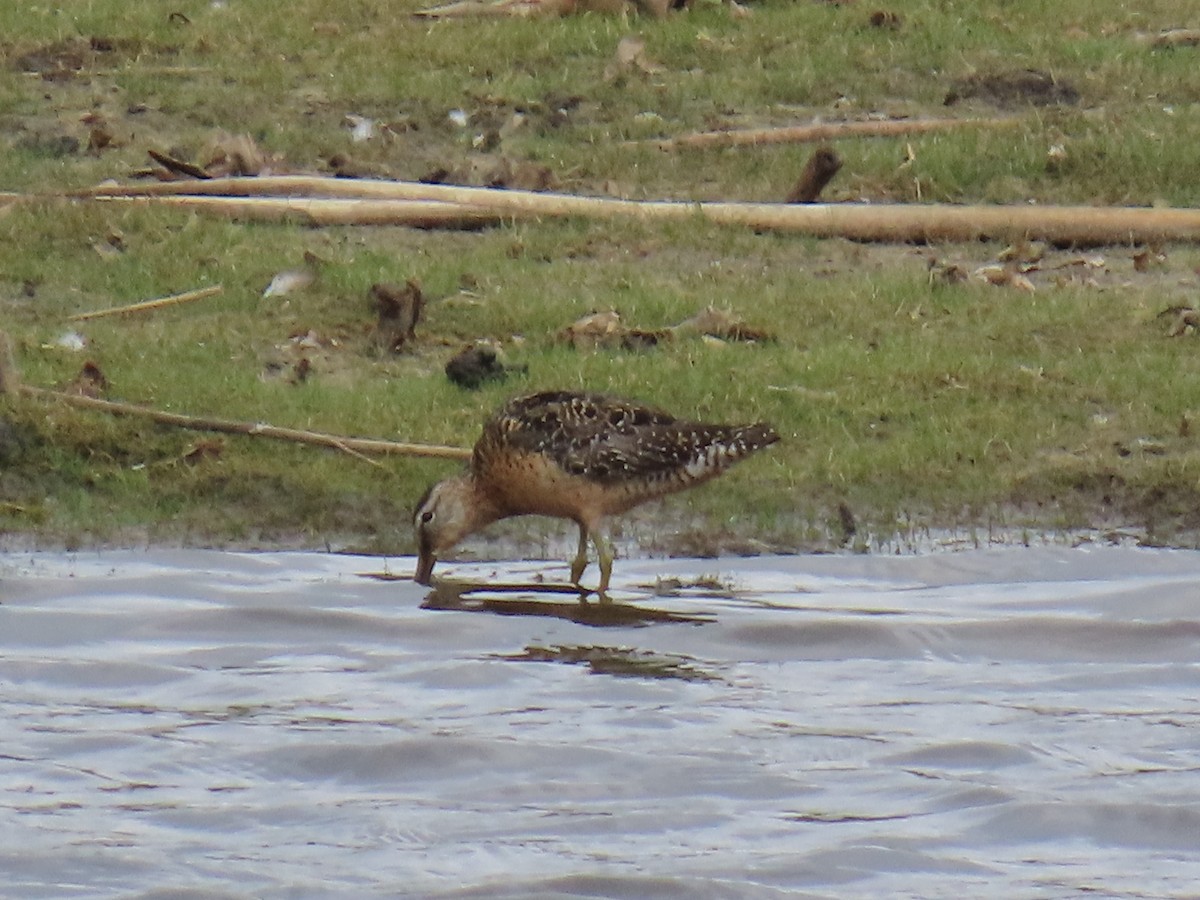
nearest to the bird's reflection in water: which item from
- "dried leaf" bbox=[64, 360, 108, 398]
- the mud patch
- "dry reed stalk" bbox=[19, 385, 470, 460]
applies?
"dry reed stalk" bbox=[19, 385, 470, 460]

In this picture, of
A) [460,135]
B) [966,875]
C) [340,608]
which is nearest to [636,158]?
[460,135]

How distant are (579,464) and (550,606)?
54 cm

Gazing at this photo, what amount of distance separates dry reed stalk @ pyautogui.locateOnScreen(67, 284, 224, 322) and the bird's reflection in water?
2773mm

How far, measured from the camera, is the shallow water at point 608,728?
240 inches

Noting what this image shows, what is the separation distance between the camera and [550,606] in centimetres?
844

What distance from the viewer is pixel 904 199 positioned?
12.8 meters

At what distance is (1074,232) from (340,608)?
16.8ft

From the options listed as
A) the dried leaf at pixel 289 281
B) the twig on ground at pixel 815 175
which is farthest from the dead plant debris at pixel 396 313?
the twig on ground at pixel 815 175

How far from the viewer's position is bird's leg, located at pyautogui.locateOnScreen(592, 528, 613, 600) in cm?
857

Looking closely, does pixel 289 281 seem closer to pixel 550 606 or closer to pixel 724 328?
pixel 724 328

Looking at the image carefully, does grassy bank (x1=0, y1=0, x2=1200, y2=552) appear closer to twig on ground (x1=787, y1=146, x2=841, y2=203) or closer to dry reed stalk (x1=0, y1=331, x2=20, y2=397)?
dry reed stalk (x1=0, y1=331, x2=20, y2=397)

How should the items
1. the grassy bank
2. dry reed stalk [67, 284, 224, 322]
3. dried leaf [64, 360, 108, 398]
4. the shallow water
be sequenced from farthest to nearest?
1. dry reed stalk [67, 284, 224, 322]
2. dried leaf [64, 360, 108, 398]
3. the grassy bank
4. the shallow water

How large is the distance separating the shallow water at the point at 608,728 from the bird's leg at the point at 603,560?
0.09 meters

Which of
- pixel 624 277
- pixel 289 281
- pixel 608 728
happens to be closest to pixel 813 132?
pixel 624 277
